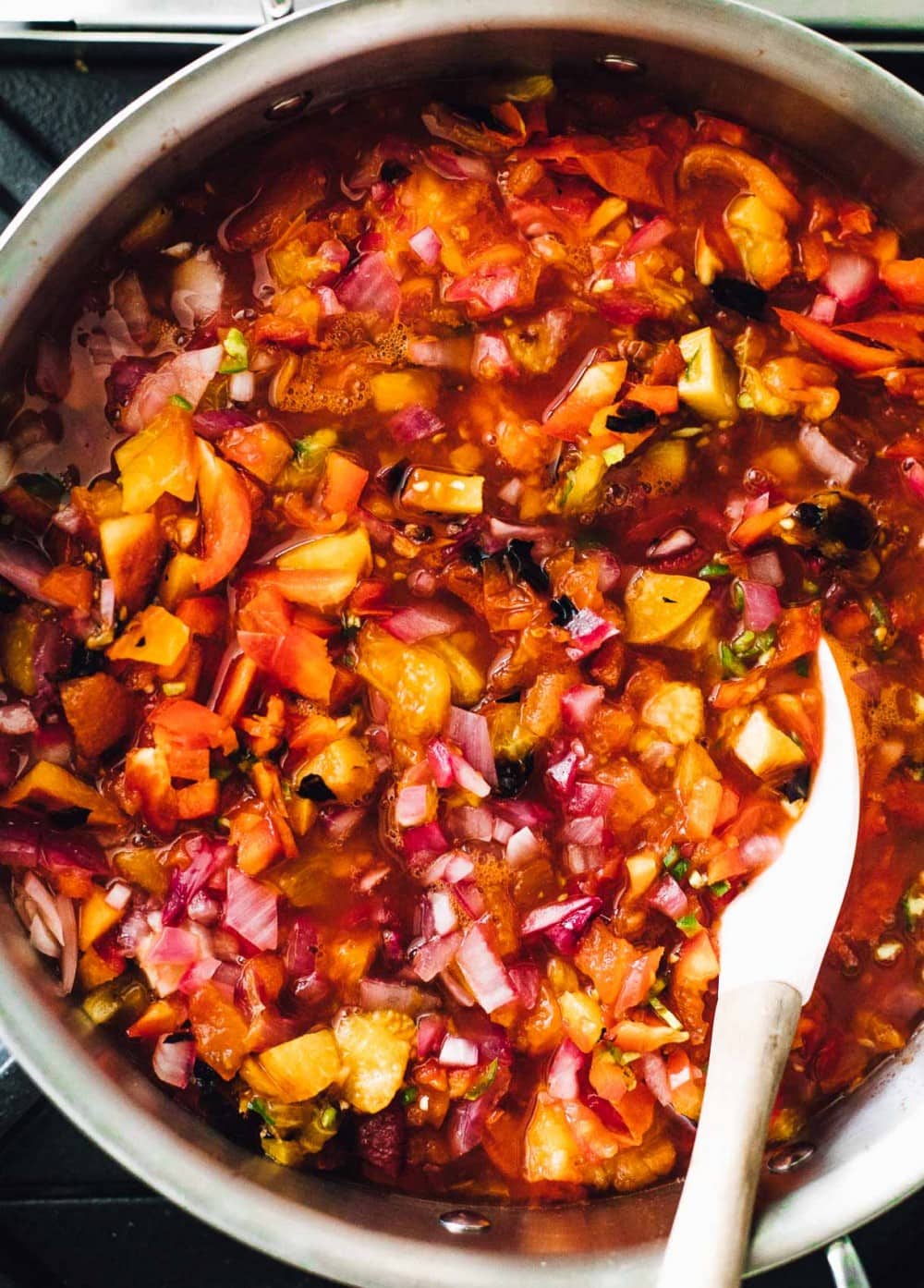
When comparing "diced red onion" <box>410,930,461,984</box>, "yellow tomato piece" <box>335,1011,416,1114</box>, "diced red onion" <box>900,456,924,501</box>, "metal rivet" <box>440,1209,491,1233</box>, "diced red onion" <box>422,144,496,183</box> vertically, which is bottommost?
"metal rivet" <box>440,1209,491,1233</box>

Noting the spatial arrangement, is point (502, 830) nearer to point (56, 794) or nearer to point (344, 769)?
point (344, 769)

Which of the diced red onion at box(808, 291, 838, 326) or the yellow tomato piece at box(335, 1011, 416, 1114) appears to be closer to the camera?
the yellow tomato piece at box(335, 1011, 416, 1114)

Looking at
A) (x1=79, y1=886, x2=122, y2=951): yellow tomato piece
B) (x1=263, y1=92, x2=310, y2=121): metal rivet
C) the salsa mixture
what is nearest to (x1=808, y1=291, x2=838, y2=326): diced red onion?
the salsa mixture

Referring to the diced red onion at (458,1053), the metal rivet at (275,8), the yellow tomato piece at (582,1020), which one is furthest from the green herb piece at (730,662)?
the metal rivet at (275,8)

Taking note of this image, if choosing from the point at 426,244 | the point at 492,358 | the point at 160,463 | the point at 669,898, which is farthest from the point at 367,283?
the point at 669,898

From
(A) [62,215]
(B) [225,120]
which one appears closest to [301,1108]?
(A) [62,215]

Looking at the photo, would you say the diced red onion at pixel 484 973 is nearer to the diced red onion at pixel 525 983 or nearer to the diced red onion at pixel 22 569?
the diced red onion at pixel 525 983

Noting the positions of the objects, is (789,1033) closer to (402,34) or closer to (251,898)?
(251,898)

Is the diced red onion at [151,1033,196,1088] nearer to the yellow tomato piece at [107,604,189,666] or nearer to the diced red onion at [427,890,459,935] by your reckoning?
the diced red onion at [427,890,459,935]
